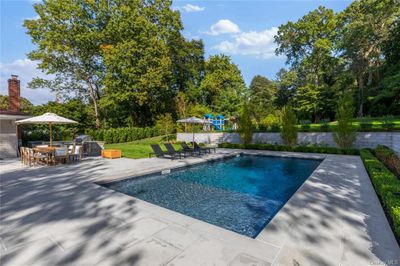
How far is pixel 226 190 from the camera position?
6.58m

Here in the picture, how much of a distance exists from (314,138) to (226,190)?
1149cm

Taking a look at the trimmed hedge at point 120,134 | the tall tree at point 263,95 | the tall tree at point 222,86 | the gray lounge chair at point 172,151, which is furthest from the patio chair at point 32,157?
the tall tree at point 263,95

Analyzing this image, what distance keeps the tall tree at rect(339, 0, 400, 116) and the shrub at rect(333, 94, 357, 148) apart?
42.7ft

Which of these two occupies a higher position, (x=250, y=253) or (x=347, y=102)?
(x=347, y=102)

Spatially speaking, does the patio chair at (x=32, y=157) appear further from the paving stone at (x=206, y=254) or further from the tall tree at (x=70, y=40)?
the tall tree at (x=70, y=40)

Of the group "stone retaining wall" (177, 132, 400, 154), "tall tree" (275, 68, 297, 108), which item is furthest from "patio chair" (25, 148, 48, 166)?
"tall tree" (275, 68, 297, 108)

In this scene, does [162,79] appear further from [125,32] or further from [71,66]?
[71,66]

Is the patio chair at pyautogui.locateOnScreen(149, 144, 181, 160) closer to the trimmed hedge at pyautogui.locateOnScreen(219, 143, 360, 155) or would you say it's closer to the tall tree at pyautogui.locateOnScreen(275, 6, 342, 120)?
the trimmed hedge at pyautogui.locateOnScreen(219, 143, 360, 155)

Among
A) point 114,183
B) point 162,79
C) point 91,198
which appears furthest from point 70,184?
point 162,79

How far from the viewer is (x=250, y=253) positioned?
104 inches

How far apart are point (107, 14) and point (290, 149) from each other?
25158 mm

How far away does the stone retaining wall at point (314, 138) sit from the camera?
1207 cm

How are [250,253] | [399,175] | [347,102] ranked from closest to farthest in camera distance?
[250,253] → [399,175] → [347,102]

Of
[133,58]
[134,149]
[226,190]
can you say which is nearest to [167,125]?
[134,149]
